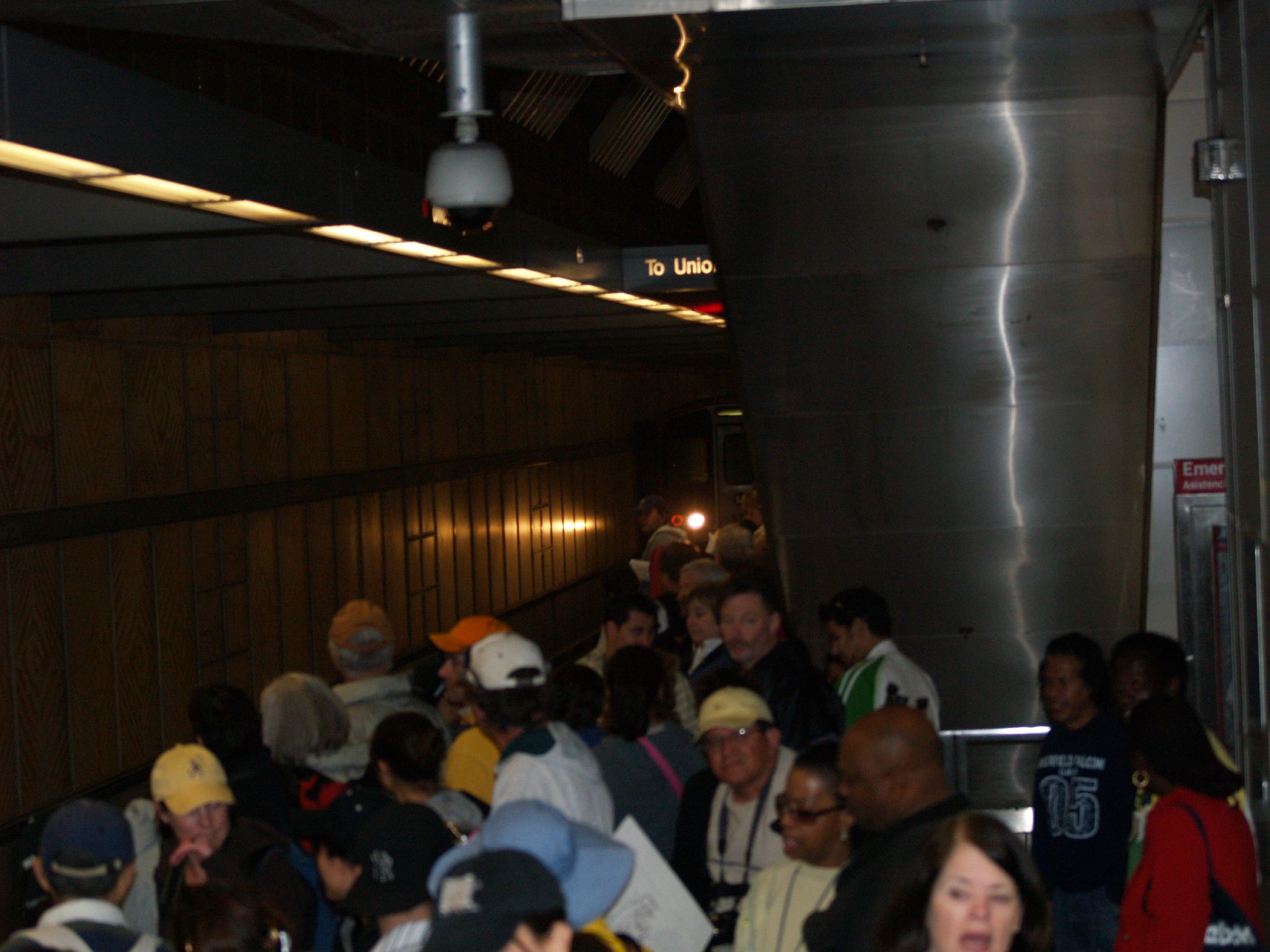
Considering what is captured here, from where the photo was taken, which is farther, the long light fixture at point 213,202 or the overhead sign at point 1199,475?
the overhead sign at point 1199,475

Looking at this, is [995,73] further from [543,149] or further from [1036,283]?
[543,149]

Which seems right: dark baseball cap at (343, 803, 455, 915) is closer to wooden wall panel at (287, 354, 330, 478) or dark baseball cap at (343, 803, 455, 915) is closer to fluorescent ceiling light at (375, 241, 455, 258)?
fluorescent ceiling light at (375, 241, 455, 258)

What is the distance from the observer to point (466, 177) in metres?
4.15

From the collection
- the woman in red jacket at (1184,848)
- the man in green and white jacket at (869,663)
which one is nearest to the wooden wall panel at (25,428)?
the man in green and white jacket at (869,663)

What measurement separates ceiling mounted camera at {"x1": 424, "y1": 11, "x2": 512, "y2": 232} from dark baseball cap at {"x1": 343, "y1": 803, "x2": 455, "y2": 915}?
68.4 inches

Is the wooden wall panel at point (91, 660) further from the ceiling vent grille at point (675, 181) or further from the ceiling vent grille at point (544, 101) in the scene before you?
the ceiling vent grille at point (675, 181)

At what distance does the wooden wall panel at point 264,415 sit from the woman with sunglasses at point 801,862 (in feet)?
30.4

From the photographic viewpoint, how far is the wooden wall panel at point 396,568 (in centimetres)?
1553

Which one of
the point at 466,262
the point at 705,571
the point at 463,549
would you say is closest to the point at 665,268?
the point at 466,262

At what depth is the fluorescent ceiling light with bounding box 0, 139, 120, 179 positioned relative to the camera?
4.00 m

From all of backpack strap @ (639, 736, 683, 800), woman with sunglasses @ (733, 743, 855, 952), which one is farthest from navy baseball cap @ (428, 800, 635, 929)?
backpack strap @ (639, 736, 683, 800)

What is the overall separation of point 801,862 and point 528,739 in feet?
3.32

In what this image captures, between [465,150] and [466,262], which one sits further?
[466,262]

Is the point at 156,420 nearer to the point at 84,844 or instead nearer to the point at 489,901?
the point at 84,844
